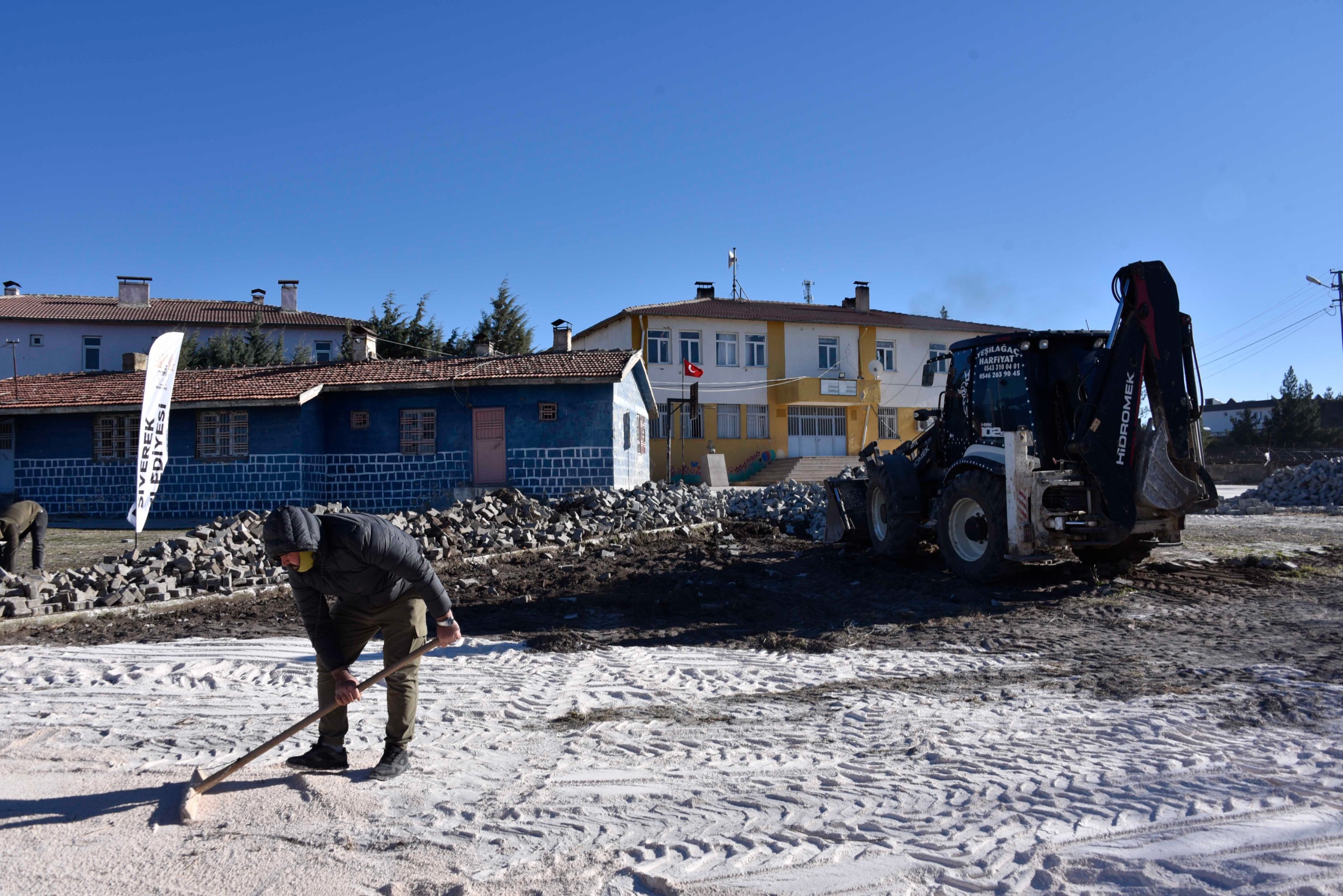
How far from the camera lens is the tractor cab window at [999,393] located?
9.52 meters

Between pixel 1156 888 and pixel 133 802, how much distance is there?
4591 mm

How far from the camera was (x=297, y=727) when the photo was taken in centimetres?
432

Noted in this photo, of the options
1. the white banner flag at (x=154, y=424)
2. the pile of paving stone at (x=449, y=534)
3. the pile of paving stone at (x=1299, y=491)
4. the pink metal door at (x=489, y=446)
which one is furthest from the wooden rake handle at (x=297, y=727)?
the pile of paving stone at (x=1299, y=491)

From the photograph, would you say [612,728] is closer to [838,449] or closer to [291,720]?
[291,720]

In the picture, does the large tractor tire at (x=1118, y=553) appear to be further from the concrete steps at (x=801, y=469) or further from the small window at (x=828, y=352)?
the small window at (x=828, y=352)

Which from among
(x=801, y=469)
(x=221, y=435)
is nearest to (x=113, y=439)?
(x=221, y=435)

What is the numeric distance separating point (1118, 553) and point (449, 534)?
30.7 ft

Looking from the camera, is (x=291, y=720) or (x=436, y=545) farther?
(x=436, y=545)

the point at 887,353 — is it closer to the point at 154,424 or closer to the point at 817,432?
the point at 817,432

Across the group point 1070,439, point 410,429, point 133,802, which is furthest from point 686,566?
point 410,429

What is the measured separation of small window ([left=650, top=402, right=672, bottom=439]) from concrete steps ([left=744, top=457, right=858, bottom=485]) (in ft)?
12.1

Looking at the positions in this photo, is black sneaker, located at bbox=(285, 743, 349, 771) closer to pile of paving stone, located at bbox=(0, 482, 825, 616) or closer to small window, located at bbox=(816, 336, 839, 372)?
pile of paving stone, located at bbox=(0, 482, 825, 616)

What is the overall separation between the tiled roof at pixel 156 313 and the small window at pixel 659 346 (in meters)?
17.9

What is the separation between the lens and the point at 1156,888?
316 cm
